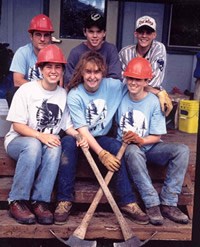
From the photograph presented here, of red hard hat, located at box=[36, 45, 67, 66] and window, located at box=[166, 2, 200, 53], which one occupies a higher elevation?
window, located at box=[166, 2, 200, 53]

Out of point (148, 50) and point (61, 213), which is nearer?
point (61, 213)

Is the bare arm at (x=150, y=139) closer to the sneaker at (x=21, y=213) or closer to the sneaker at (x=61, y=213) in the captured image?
the sneaker at (x=61, y=213)

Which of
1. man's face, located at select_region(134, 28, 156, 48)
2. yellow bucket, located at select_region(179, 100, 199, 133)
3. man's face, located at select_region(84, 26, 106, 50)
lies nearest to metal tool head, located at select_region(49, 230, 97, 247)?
man's face, located at select_region(84, 26, 106, 50)

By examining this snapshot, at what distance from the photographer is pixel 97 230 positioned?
10.7 feet

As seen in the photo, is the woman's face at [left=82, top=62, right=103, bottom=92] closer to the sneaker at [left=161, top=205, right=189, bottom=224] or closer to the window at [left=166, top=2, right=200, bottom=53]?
the sneaker at [left=161, top=205, right=189, bottom=224]

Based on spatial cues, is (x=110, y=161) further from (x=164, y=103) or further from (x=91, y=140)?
(x=164, y=103)

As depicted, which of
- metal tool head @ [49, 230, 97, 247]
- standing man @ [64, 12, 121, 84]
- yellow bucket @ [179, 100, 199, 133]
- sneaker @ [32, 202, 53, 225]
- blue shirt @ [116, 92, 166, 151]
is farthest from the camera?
yellow bucket @ [179, 100, 199, 133]

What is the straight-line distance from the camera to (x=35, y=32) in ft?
12.5

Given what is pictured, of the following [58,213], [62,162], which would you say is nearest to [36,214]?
[58,213]

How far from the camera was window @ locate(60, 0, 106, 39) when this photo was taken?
6.26 metres

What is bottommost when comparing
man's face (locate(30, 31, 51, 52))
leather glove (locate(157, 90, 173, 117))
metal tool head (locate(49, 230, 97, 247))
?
metal tool head (locate(49, 230, 97, 247))

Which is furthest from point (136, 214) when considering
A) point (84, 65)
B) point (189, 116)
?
point (189, 116)

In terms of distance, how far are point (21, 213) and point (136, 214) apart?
0.81 metres

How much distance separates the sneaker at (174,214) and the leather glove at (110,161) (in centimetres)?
50
